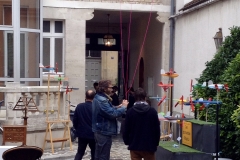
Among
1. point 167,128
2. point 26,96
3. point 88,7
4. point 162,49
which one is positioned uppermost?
point 88,7

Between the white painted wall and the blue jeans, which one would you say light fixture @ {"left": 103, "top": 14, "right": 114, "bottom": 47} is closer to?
the white painted wall

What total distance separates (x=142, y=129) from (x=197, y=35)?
7.24 m

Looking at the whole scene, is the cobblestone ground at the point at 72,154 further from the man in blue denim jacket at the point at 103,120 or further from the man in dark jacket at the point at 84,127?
the man in blue denim jacket at the point at 103,120

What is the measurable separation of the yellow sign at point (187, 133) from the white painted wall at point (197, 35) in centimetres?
408

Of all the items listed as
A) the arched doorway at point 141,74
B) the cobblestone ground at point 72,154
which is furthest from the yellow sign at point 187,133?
the arched doorway at point 141,74

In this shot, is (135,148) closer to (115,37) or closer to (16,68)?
(16,68)

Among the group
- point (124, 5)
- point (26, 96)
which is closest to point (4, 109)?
point (26, 96)

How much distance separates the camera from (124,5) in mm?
16656

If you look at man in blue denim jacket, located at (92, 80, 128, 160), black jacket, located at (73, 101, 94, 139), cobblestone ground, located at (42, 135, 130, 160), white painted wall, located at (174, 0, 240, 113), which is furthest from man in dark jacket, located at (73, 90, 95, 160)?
white painted wall, located at (174, 0, 240, 113)

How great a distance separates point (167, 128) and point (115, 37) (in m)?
9.29

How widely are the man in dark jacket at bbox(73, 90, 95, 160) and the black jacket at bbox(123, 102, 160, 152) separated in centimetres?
199

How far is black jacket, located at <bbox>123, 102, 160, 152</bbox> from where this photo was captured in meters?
7.80

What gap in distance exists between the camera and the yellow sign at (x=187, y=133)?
8.38 meters

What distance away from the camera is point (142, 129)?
7.82 m
